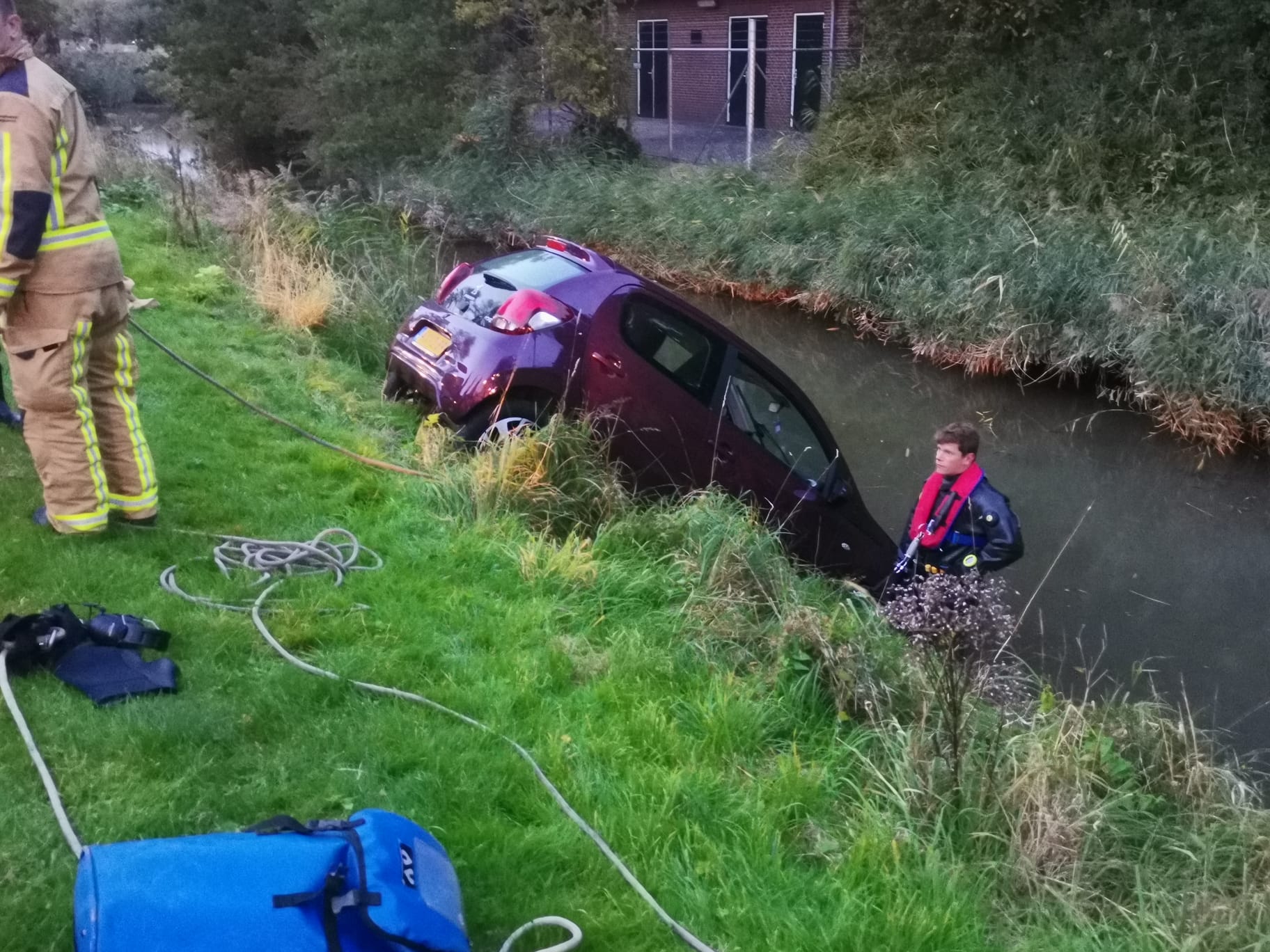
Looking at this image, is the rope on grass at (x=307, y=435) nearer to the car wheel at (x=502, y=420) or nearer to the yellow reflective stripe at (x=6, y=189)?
the car wheel at (x=502, y=420)

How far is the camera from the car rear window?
6316 mm

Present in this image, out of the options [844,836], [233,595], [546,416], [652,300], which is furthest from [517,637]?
[652,300]

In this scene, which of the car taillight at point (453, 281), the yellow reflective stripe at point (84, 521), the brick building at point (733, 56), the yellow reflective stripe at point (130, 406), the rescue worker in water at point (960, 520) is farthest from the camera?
the brick building at point (733, 56)

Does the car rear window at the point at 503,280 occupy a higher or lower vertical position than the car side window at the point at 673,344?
higher

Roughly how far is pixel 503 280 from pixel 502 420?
2.93 ft

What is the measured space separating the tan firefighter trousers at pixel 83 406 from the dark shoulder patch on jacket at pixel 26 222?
10.1 inches

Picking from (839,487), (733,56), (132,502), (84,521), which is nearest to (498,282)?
(839,487)

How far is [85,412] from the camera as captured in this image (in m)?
4.31

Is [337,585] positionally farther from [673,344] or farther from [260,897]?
[673,344]

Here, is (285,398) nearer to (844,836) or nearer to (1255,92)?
(844,836)

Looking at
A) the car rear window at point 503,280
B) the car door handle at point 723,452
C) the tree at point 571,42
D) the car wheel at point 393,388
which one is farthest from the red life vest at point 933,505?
the tree at point 571,42

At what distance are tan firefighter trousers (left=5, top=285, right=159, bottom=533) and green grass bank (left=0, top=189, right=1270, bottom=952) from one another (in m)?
0.15

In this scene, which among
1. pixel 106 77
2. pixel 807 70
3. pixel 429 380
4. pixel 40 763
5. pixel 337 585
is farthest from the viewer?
pixel 106 77

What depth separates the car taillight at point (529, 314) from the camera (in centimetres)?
610
